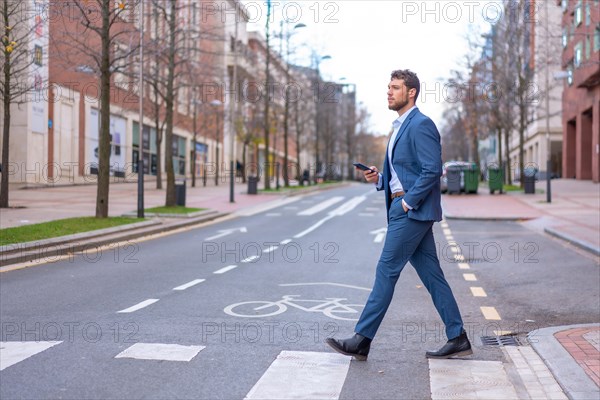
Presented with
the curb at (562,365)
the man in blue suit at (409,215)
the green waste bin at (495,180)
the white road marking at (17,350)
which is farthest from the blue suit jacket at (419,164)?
the green waste bin at (495,180)

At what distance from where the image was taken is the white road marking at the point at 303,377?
471 cm

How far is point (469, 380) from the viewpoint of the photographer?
16.8ft

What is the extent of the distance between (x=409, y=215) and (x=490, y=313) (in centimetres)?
281

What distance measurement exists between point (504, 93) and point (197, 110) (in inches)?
766

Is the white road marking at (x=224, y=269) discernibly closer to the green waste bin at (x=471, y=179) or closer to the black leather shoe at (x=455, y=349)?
the black leather shoe at (x=455, y=349)

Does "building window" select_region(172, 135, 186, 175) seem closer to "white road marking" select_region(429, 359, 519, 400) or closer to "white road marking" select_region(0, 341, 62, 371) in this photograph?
"white road marking" select_region(0, 341, 62, 371)

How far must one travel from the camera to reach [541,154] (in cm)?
6831

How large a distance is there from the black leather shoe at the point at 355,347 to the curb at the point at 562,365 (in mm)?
1345

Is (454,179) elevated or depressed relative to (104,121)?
depressed

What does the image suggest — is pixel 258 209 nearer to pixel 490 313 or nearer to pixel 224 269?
pixel 224 269

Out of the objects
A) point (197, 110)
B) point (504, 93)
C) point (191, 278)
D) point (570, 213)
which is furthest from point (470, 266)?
point (197, 110)

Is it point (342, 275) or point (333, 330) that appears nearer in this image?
point (333, 330)

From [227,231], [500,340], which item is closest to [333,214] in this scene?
[227,231]

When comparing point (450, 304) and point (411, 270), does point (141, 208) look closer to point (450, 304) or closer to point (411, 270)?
point (411, 270)
